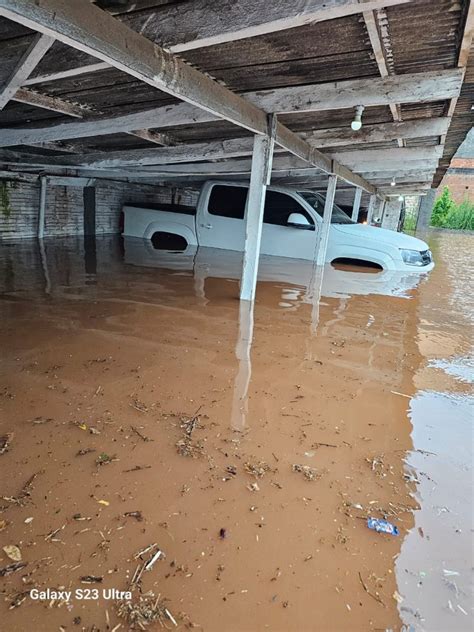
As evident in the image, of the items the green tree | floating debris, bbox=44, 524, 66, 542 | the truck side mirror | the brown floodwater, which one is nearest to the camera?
the brown floodwater

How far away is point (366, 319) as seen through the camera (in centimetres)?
497

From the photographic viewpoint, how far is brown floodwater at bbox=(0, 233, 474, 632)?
4.41 feet

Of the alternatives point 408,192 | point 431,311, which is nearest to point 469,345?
point 431,311

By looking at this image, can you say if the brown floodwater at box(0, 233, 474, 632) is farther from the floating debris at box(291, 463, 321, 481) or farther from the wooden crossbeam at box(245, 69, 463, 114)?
the wooden crossbeam at box(245, 69, 463, 114)

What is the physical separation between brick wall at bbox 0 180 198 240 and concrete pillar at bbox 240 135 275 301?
Result: 718 centimetres

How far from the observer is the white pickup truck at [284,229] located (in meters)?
8.73

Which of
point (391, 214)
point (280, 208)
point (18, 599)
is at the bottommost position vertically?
point (18, 599)

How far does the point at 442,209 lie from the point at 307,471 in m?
31.6

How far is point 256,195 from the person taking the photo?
16.1 ft

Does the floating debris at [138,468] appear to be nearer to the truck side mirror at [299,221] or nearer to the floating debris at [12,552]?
the floating debris at [12,552]

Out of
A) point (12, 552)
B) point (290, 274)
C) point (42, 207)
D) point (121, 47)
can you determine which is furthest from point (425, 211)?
point (12, 552)

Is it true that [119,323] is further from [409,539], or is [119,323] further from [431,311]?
[431,311]

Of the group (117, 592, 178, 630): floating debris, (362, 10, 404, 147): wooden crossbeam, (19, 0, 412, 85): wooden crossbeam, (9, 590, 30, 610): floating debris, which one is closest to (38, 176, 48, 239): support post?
(19, 0, 412, 85): wooden crossbeam

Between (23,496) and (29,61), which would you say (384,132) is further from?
(23,496)
